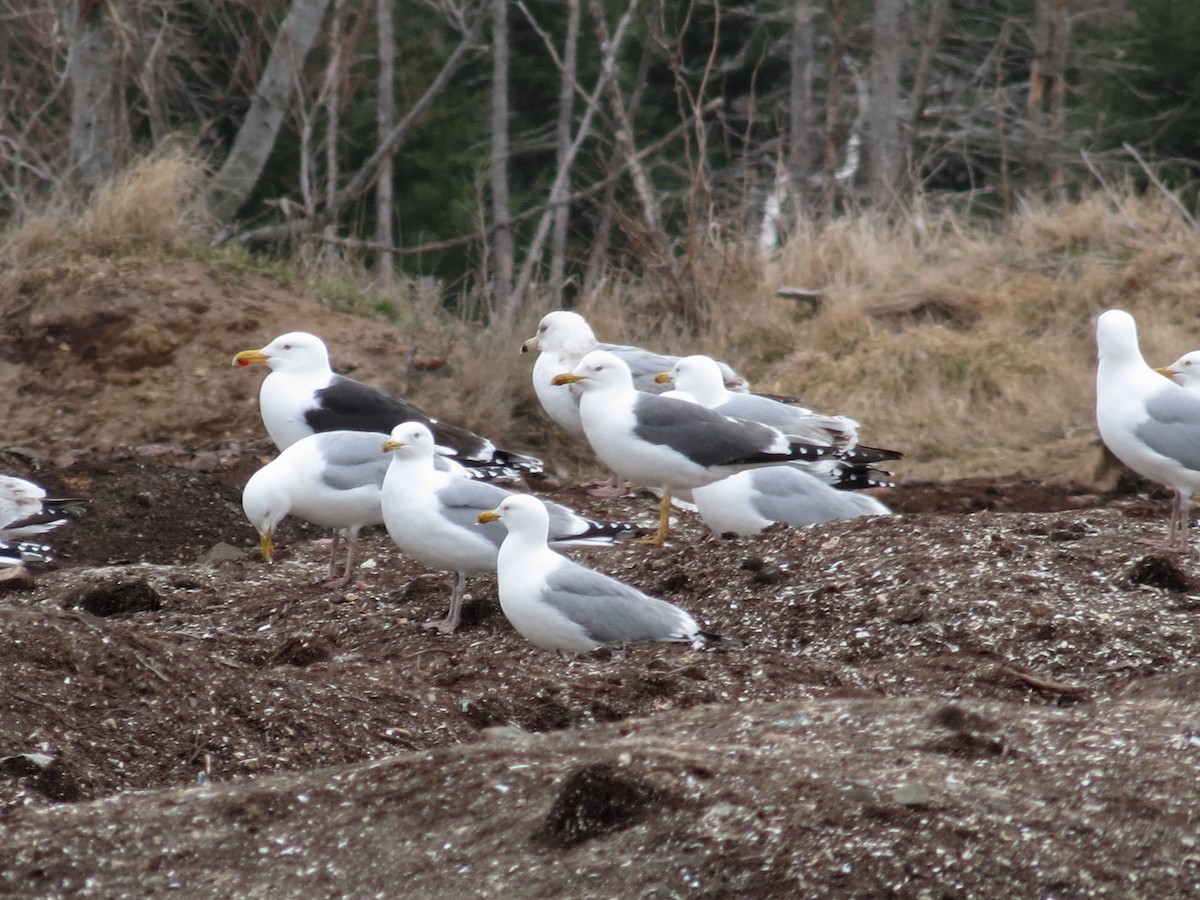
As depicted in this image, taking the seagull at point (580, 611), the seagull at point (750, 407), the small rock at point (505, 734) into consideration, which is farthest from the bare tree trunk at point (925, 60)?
the small rock at point (505, 734)

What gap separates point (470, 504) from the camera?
6477 millimetres

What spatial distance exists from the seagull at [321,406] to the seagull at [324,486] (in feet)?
3.39

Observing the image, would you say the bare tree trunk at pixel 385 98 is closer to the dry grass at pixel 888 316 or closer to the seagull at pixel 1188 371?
the dry grass at pixel 888 316

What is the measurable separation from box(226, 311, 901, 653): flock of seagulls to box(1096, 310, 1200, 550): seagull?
1123 millimetres

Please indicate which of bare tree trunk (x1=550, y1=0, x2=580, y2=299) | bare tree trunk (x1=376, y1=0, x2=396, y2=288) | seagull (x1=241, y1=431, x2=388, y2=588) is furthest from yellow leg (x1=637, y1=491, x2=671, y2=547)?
bare tree trunk (x1=376, y1=0, x2=396, y2=288)

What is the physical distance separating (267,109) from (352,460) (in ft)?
25.7

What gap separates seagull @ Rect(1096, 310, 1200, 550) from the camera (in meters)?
6.92

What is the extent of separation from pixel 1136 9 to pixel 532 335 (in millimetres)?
11268

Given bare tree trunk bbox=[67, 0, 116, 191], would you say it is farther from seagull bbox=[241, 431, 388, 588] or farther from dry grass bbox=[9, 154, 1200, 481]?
seagull bbox=[241, 431, 388, 588]

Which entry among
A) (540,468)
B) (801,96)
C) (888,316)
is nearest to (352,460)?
(540,468)

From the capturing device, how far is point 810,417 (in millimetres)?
8500

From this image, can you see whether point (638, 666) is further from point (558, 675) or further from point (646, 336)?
point (646, 336)

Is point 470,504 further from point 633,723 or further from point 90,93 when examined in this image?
point 90,93

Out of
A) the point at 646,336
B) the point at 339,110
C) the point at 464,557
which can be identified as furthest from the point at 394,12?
the point at 464,557
